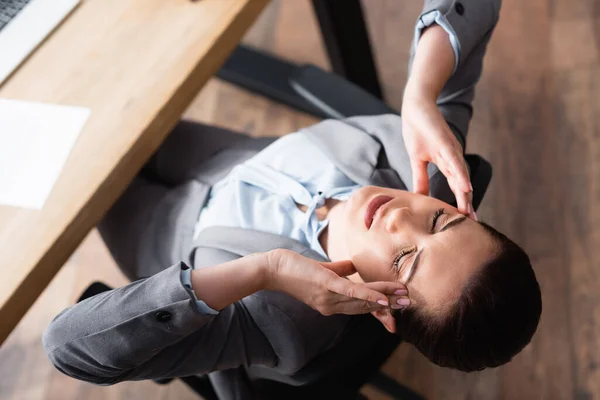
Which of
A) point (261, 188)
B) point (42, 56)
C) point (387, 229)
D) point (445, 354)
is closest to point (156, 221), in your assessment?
point (261, 188)

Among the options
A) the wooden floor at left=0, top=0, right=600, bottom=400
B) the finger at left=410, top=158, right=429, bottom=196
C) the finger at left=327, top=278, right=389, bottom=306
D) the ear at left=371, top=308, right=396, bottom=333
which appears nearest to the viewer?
the finger at left=327, top=278, right=389, bottom=306

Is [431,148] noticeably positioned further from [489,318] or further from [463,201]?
[489,318]

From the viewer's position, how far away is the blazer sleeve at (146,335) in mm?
905

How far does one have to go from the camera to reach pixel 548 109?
2096 mm

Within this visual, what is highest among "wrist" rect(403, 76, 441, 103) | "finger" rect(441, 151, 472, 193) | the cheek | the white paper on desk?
the white paper on desk

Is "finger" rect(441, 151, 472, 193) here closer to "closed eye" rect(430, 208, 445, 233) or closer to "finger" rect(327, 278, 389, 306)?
"closed eye" rect(430, 208, 445, 233)

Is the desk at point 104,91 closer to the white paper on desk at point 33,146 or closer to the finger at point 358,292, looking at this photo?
the white paper on desk at point 33,146

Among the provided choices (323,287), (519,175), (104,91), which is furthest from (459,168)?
(519,175)

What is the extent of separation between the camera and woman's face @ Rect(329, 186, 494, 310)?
37.6 inches

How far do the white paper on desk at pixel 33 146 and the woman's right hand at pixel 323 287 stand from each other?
0.37 m

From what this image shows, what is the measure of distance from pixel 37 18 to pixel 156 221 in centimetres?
42

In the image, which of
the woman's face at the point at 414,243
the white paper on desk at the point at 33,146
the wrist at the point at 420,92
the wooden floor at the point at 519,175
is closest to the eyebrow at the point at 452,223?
the woman's face at the point at 414,243

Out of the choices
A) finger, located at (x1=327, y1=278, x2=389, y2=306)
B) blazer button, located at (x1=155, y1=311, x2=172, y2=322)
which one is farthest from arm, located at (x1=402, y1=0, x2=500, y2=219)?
blazer button, located at (x1=155, y1=311, x2=172, y2=322)

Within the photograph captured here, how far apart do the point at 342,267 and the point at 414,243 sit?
0.37 feet
